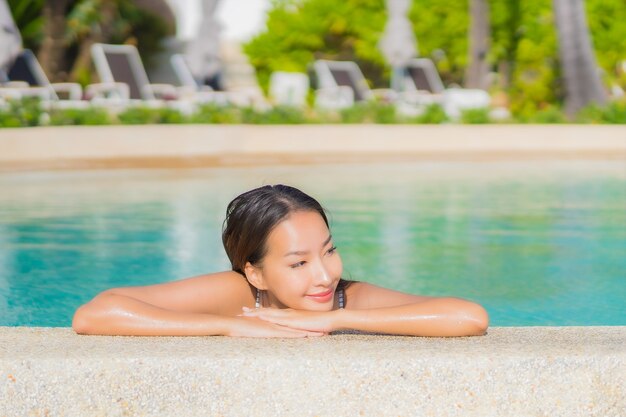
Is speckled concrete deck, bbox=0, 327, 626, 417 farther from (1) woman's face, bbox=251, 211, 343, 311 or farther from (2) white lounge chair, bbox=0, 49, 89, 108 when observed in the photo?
(2) white lounge chair, bbox=0, 49, 89, 108

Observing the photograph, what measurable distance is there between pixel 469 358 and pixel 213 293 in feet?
3.41

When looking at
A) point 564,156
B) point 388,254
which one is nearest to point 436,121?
point 564,156

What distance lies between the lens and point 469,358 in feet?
8.81

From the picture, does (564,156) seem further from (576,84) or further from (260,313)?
(260,313)

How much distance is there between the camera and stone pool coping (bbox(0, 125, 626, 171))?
1218 cm

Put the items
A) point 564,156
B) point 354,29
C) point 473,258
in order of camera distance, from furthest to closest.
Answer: point 354,29, point 564,156, point 473,258

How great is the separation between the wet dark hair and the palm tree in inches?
583

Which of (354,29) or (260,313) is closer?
(260,313)

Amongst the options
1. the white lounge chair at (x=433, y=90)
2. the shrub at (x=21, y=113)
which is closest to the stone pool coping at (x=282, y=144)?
the shrub at (x=21, y=113)

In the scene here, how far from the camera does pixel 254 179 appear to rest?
1165 centimetres

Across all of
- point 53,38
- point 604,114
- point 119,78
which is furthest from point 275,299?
point 53,38

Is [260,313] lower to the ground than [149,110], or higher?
higher

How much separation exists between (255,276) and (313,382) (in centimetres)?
73

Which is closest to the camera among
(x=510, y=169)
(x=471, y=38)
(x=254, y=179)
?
(x=254, y=179)
